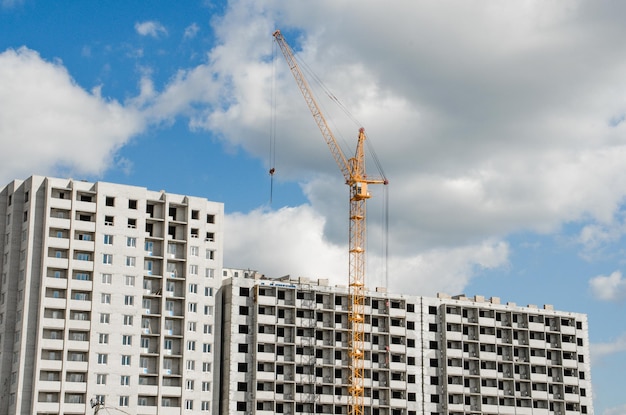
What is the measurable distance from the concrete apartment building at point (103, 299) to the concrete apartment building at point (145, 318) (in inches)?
7.8

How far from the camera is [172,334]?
591 feet

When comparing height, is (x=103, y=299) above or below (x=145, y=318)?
above

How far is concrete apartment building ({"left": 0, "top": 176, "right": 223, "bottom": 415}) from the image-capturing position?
170 m

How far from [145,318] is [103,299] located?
8.47m

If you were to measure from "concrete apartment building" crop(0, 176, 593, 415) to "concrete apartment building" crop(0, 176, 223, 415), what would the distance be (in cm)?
20

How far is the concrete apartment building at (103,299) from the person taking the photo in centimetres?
16962

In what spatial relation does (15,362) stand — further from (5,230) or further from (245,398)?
(245,398)

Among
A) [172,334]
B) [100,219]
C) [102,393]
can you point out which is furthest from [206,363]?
[100,219]

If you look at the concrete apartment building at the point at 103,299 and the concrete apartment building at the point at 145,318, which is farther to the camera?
the concrete apartment building at the point at 145,318

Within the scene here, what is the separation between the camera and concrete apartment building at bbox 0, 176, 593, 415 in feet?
559

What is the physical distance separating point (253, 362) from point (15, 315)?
42136 millimetres

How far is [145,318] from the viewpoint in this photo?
588 feet

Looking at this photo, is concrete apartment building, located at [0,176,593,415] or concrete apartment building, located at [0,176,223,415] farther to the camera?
concrete apartment building, located at [0,176,593,415]

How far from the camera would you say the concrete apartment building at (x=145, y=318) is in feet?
559
